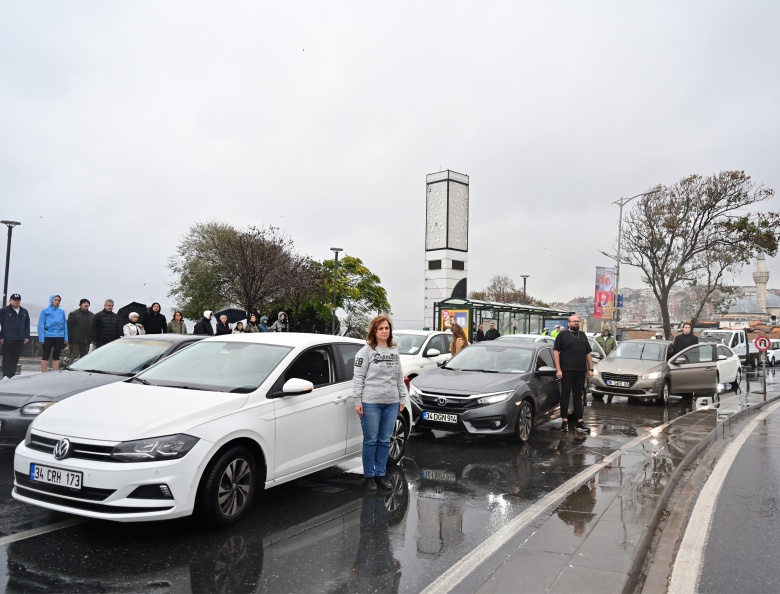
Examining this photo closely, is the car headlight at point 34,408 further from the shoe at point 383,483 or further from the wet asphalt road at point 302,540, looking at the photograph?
the shoe at point 383,483

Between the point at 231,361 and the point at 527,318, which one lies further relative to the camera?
the point at 527,318

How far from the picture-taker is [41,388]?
23.8 feet

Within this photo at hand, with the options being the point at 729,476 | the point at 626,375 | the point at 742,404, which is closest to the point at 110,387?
the point at 729,476

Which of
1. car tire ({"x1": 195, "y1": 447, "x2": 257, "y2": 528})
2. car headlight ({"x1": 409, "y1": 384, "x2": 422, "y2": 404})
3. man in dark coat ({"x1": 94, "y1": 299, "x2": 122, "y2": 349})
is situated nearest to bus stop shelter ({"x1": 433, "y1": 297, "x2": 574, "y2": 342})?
man in dark coat ({"x1": 94, "y1": 299, "x2": 122, "y2": 349})

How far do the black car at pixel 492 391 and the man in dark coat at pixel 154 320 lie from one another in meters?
6.93

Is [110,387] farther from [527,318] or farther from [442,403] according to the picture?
[527,318]

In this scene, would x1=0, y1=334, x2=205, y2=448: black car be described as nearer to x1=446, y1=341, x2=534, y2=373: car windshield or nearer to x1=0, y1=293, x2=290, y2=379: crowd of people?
x1=446, y1=341, x2=534, y2=373: car windshield

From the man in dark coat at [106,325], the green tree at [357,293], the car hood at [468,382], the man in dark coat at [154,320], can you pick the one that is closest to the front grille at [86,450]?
the car hood at [468,382]

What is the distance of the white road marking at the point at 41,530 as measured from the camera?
4.65 meters

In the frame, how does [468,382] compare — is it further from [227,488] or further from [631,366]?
[631,366]

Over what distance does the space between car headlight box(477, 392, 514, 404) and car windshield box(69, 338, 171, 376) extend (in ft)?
14.1

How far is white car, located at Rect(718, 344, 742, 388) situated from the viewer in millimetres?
17141

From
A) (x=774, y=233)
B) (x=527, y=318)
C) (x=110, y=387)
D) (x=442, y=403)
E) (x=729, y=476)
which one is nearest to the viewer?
(x=110, y=387)

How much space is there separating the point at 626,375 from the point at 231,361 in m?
10.8
